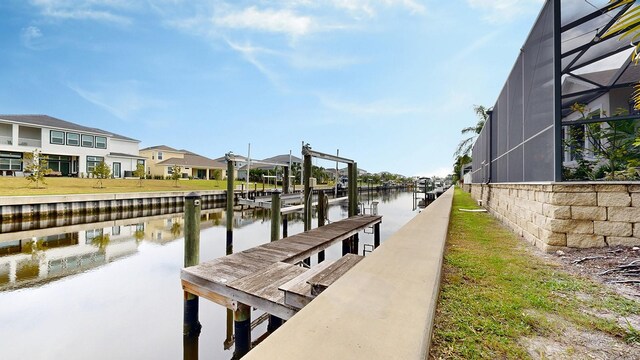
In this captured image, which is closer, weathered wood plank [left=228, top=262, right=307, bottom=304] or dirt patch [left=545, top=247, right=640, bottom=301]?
dirt patch [left=545, top=247, right=640, bottom=301]

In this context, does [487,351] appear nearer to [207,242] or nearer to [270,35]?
[207,242]

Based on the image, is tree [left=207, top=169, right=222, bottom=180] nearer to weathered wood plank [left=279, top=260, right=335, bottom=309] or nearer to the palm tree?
the palm tree

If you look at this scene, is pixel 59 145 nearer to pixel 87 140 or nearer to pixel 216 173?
pixel 87 140

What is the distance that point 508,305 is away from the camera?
225cm

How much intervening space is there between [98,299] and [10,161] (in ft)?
102

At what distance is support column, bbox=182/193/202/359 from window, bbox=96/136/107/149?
35.1 m

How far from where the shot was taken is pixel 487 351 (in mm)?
1604

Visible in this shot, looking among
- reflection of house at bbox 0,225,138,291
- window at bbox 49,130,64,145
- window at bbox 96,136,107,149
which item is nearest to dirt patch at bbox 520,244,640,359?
reflection of house at bbox 0,225,138,291

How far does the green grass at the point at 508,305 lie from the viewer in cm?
170

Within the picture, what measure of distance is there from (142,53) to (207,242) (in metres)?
21.8

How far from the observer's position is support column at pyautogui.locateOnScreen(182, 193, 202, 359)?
429cm

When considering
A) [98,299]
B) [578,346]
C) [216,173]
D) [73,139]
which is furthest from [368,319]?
[216,173]

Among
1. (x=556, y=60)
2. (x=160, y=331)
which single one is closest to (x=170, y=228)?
(x=160, y=331)

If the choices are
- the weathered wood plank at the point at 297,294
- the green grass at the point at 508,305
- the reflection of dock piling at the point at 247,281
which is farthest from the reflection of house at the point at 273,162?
the green grass at the point at 508,305
